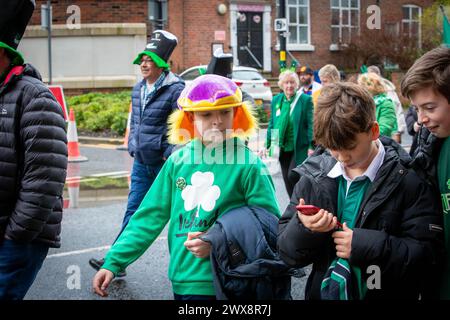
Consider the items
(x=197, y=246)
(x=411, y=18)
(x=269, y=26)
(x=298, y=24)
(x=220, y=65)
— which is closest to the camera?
(x=197, y=246)

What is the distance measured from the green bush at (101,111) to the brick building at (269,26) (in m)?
7.11

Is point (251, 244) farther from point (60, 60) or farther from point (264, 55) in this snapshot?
point (264, 55)

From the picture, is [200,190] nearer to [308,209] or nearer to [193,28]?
[308,209]

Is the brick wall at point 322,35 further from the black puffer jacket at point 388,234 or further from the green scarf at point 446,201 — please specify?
the black puffer jacket at point 388,234

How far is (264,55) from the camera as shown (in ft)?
107

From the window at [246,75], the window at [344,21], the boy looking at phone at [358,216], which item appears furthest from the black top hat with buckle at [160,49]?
the window at [344,21]

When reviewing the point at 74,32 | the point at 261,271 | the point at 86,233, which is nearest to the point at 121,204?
the point at 86,233

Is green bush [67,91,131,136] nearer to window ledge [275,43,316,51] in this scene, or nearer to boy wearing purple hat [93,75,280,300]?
window ledge [275,43,316,51]

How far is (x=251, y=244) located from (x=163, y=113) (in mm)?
3351

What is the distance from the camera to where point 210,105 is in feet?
10.9

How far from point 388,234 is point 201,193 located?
968 millimetres

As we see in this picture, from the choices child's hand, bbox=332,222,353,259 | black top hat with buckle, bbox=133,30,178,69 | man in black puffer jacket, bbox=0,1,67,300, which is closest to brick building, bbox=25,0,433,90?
black top hat with buckle, bbox=133,30,178,69

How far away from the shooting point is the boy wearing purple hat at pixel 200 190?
131 inches

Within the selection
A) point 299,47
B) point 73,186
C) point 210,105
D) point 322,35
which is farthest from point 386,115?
point 322,35
